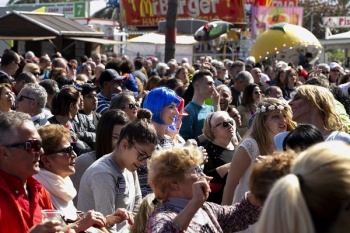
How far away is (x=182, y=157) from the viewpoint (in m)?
4.31

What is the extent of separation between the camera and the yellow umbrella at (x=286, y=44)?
2797 cm

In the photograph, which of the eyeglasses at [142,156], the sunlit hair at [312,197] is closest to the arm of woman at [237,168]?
the eyeglasses at [142,156]

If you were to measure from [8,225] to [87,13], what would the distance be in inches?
2189

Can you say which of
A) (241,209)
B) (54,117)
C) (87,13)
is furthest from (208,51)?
(241,209)

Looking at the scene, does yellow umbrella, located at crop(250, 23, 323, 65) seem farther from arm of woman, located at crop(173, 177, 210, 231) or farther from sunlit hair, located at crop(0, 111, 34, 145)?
arm of woman, located at crop(173, 177, 210, 231)

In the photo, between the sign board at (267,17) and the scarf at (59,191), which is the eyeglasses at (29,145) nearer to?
the scarf at (59,191)

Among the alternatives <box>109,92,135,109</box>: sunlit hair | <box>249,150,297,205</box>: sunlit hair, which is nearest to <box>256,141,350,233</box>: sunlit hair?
<box>249,150,297,205</box>: sunlit hair

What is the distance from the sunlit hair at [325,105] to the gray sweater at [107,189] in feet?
5.78

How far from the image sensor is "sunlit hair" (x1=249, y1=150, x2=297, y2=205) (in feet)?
11.6

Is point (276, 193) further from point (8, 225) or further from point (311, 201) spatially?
point (8, 225)

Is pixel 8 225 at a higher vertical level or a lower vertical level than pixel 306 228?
lower

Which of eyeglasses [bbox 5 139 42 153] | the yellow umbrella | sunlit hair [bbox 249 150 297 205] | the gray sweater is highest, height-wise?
sunlit hair [bbox 249 150 297 205]

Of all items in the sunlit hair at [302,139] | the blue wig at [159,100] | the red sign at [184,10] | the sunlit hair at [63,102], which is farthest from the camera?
the red sign at [184,10]

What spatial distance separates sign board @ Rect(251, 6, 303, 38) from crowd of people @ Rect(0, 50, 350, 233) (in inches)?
1097
